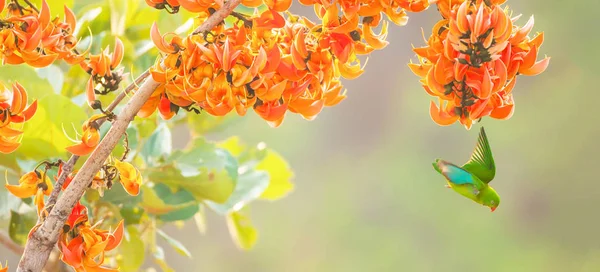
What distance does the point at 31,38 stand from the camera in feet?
1.36

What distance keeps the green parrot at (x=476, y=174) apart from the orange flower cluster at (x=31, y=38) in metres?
0.23

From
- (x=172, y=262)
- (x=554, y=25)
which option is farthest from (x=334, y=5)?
(x=554, y=25)

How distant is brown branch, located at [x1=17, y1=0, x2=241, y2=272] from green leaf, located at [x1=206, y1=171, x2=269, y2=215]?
0.96ft

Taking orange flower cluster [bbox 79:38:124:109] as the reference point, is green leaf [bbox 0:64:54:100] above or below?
below

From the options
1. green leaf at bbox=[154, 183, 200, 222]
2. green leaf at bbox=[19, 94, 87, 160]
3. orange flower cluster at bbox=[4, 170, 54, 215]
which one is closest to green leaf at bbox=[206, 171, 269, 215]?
green leaf at bbox=[154, 183, 200, 222]

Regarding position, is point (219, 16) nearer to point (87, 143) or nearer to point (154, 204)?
point (87, 143)

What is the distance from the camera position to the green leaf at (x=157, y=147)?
0.70 metres

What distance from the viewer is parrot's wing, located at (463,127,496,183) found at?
0.38 metres

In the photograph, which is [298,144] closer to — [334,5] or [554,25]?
[554,25]

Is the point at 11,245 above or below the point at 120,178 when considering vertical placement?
below

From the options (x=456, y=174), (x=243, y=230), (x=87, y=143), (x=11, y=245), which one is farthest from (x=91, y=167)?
(x=243, y=230)

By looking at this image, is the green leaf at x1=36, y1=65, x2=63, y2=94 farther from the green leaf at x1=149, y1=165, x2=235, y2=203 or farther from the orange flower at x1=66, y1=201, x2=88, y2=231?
the orange flower at x1=66, y1=201, x2=88, y2=231

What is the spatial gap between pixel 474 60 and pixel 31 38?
0.24m

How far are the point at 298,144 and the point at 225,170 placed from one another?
1.90 m
